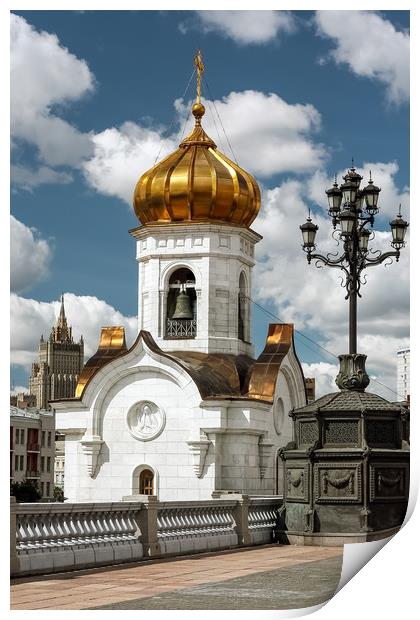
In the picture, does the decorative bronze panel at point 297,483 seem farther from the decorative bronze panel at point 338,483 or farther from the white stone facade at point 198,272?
the white stone facade at point 198,272

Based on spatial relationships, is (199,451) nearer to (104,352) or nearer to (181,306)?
(104,352)

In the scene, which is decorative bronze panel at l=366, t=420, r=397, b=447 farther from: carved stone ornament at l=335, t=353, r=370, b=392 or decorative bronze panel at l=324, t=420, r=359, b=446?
carved stone ornament at l=335, t=353, r=370, b=392

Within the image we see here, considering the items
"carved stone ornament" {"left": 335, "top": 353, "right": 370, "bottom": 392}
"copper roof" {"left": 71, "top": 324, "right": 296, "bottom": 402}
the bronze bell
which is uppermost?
the bronze bell

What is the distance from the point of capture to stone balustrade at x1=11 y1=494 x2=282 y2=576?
32.2 feet

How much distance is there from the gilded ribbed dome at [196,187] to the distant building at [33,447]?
4.95 meters

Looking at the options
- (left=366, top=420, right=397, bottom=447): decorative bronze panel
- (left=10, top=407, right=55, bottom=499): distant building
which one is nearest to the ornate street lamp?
(left=366, top=420, right=397, bottom=447): decorative bronze panel

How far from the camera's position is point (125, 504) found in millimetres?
11758

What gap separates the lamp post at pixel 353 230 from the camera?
1223 centimetres

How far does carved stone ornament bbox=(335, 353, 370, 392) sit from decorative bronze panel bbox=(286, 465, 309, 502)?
108 cm

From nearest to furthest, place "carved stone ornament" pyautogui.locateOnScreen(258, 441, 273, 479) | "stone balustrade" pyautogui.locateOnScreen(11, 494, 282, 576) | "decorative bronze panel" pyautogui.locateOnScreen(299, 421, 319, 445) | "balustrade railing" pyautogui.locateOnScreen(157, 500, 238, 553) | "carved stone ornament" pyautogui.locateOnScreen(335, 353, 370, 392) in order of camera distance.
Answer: "stone balustrade" pyautogui.locateOnScreen(11, 494, 282, 576)
"carved stone ornament" pyautogui.locateOnScreen(335, 353, 370, 392)
"balustrade railing" pyautogui.locateOnScreen(157, 500, 238, 553)
"decorative bronze panel" pyautogui.locateOnScreen(299, 421, 319, 445)
"carved stone ornament" pyautogui.locateOnScreen(258, 441, 273, 479)

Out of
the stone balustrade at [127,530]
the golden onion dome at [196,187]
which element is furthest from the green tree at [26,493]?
the golden onion dome at [196,187]

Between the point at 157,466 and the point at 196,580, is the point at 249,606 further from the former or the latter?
the point at 157,466

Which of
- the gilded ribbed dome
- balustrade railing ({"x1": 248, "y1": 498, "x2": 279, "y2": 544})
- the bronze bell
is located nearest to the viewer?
balustrade railing ({"x1": 248, "y1": 498, "x2": 279, "y2": 544})

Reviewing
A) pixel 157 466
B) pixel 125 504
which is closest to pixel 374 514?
pixel 125 504
